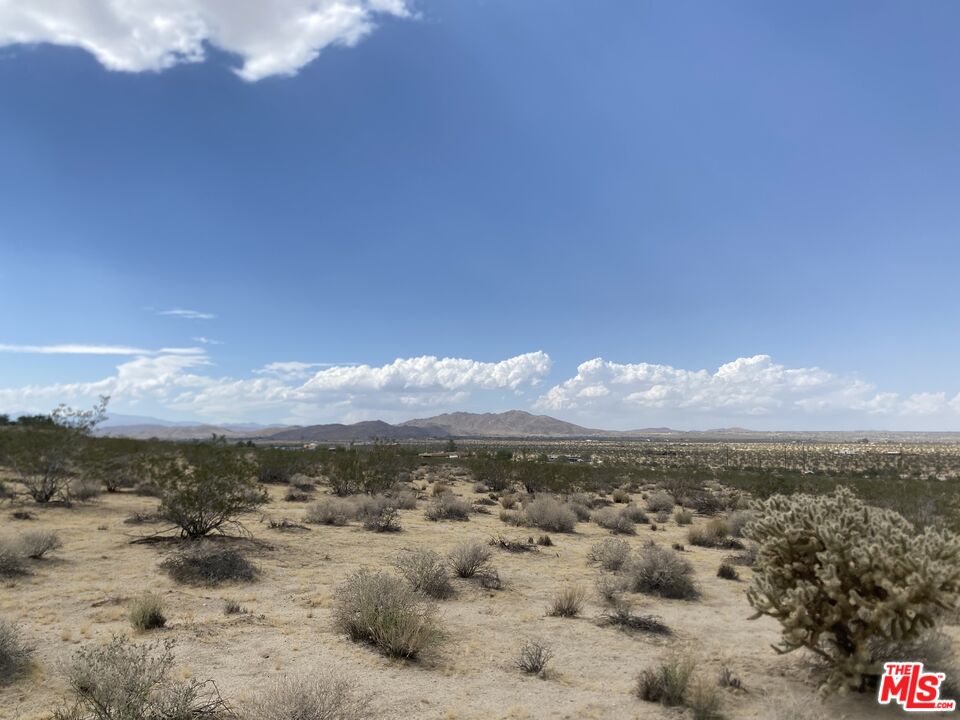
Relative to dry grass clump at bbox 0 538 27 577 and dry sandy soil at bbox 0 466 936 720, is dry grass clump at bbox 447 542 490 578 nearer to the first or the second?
dry sandy soil at bbox 0 466 936 720

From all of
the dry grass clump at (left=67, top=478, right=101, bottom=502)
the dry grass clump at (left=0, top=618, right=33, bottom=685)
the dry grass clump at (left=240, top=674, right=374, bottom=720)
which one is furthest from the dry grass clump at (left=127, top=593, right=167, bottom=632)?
the dry grass clump at (left=67, top=478, right=101, bottom=502)

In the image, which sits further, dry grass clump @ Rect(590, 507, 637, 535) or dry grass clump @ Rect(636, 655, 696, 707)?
dry grass clump @ Rect(590, 507, 637, 535)

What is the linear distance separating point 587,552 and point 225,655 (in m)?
9.64

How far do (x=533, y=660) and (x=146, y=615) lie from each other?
5366mm

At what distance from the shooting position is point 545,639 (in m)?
8.53

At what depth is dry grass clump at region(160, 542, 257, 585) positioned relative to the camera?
10680mm

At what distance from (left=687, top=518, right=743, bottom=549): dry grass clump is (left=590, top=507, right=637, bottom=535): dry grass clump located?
1.83 meters

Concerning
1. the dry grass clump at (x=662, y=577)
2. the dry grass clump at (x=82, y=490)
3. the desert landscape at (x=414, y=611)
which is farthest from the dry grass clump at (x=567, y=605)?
the dry grass clump at (x=82, y=490)

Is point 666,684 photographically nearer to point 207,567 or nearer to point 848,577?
point 848,577

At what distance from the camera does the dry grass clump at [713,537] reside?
16781 millimetres

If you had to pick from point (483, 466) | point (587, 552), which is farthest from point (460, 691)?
point (483, 466)

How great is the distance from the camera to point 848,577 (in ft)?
19.4

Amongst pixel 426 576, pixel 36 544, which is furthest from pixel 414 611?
pixel 36 544
